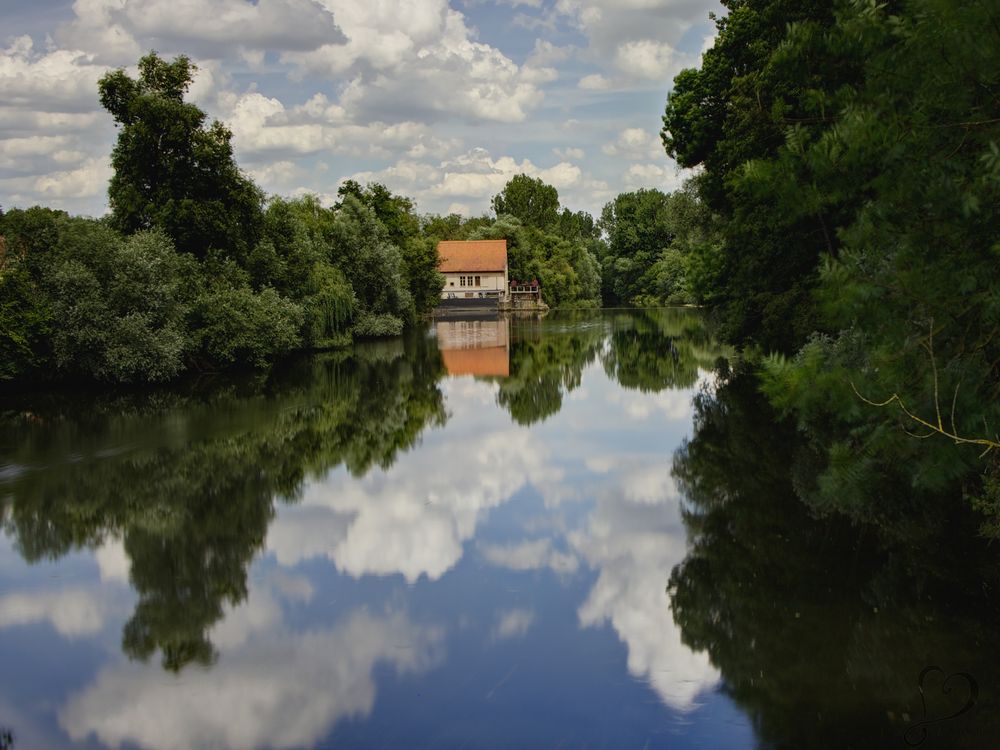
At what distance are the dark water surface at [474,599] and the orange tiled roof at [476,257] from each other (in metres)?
58.7

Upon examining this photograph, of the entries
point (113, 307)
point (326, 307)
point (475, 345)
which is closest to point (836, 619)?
point (113, 307)

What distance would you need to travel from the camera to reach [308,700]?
24.0ft

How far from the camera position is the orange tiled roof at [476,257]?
7612 cm

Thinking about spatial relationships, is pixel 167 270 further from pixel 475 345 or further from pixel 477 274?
pixel 477 274

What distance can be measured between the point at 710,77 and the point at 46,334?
20.6 metres

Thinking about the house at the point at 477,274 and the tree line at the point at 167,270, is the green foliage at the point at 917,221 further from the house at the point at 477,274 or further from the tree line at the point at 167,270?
the house at the point at 477,274

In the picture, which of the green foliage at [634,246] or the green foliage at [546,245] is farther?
the green foliage at [634,246]

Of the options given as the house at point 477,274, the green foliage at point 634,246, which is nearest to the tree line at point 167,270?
the house at point 477,274

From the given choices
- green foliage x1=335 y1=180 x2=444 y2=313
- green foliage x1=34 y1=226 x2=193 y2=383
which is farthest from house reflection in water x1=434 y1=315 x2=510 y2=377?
green foliage x1=34 y1=226 x2=193 y2=383

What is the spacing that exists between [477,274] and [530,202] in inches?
891

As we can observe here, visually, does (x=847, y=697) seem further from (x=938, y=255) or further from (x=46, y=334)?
(x=46, y=334)

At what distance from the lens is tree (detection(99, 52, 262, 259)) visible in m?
28.4

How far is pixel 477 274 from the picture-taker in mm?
76438

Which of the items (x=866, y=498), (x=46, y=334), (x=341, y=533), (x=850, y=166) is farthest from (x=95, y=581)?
(x=46, y=334)
